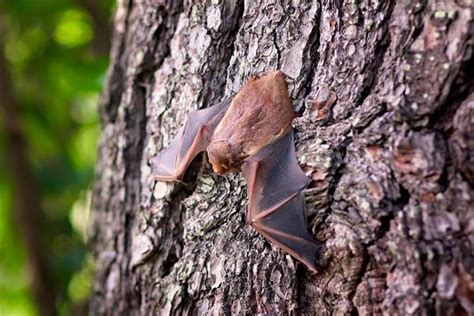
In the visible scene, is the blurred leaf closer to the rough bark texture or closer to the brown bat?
the rough bark texture

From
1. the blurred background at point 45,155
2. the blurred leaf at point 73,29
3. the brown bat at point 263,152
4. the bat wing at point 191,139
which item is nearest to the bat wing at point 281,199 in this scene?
the brown bat at point 263,152

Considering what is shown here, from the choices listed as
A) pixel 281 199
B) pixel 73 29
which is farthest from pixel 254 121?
pixel 73 29

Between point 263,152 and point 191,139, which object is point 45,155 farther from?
point 263,152

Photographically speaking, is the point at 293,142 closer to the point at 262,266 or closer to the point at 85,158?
the point at 262,266

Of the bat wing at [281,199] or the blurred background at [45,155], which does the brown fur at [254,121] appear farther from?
the blurred background at [45,155]

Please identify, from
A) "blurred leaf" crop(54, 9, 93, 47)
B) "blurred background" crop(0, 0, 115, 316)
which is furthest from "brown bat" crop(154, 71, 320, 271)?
"blurred leaf" crop(54, 9, 93, 47)

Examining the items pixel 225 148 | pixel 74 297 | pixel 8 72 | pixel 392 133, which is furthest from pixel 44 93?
pixel 392 133
